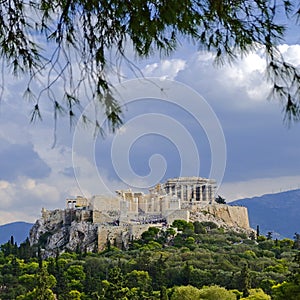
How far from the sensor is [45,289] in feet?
88.5

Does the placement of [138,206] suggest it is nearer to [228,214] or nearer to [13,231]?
[228,214]

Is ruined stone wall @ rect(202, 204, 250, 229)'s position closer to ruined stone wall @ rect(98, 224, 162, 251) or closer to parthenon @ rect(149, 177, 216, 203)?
parthenon @ rect(149, 177, 216, 203)

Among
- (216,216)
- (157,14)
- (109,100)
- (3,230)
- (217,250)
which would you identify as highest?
(3,230)

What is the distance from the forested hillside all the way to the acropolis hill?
1374 millimetres

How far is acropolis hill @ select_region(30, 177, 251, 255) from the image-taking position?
152 feet

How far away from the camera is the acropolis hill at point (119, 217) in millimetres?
46281

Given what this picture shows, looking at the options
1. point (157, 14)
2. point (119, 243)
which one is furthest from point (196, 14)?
point (119, 243)

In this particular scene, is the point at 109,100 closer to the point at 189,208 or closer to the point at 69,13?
the point at 69,13

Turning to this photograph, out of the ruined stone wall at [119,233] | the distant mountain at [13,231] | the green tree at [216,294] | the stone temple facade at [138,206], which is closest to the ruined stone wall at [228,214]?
the stone temple facade at [138,206]

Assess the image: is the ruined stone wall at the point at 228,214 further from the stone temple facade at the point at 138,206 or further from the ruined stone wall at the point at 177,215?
the ruined stone wall at the point at 177,215

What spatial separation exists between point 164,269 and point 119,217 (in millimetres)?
14306

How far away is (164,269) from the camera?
34.8 m

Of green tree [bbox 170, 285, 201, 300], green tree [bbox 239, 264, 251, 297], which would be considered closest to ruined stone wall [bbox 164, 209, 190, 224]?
green tree [bbox 239, 264, 251, 297]

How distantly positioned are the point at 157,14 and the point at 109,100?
526 millimetres
